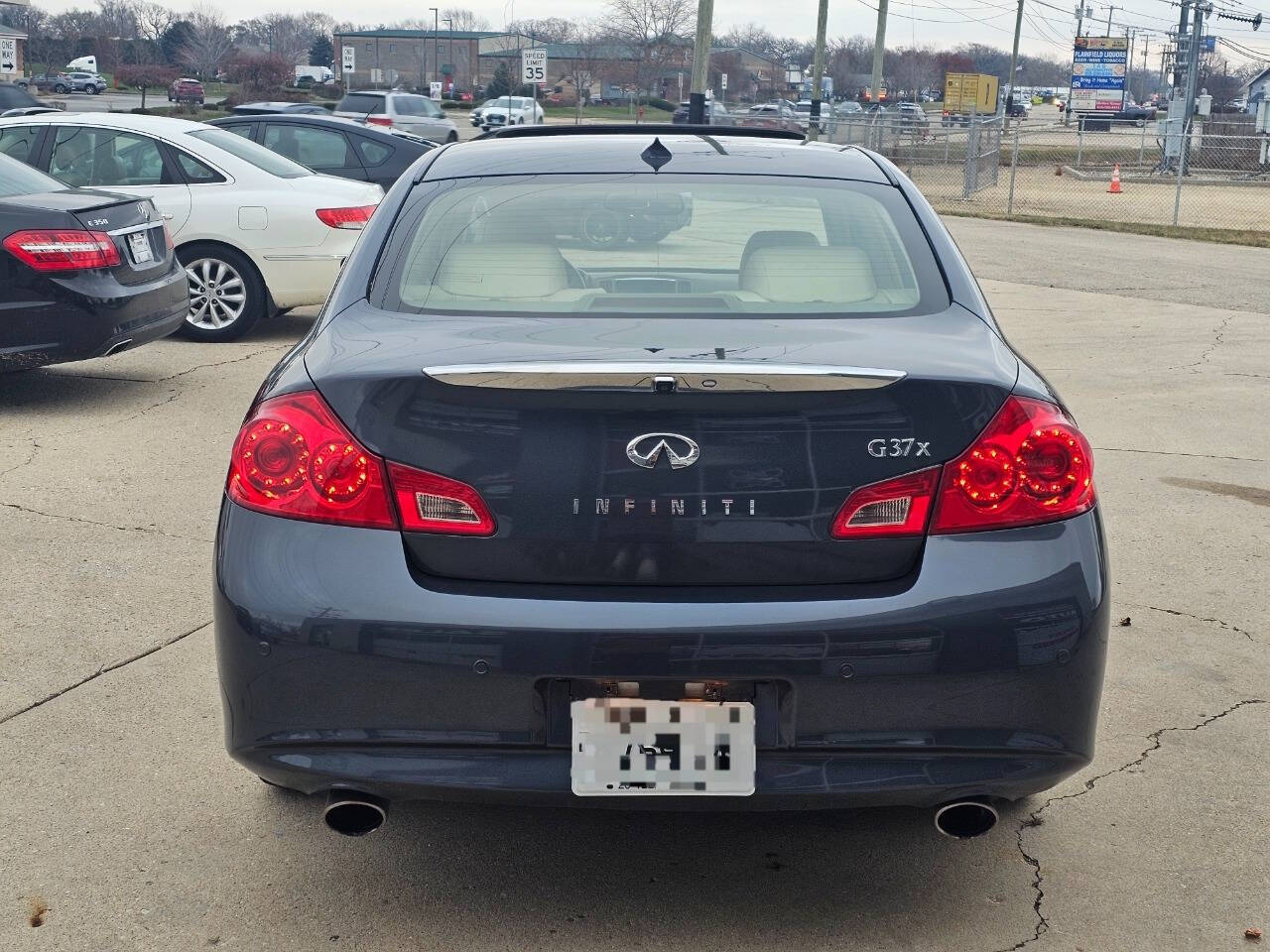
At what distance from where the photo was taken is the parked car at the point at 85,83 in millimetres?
67250

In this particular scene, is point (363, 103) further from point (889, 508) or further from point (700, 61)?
point (889, 508)

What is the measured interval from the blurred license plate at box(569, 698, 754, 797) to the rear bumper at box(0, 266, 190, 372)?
593 cm

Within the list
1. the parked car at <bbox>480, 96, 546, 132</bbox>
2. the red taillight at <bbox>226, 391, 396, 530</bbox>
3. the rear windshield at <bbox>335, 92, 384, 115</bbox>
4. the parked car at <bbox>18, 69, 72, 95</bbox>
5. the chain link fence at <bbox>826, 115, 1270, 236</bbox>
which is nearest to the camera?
the red taillight at <bbox>226, 391, 396, 530</bbox>

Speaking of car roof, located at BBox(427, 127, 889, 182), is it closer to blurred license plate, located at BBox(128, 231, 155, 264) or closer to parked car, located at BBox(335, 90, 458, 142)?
blurred license plate, located at BBox(128, 231, 155, 264)

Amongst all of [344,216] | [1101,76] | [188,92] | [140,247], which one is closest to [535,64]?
[188,92]

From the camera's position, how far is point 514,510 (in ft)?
8.64

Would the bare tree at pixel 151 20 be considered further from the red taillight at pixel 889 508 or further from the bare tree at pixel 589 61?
the red taillight at pixel 889 508

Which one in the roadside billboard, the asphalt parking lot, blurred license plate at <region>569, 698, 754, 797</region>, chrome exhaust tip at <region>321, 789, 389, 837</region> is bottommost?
the asphalt parking lot

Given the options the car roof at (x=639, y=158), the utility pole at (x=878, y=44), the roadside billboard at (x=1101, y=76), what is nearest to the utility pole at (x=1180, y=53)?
the utility pole at (x=878, y=44)

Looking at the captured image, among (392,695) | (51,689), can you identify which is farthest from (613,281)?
(51,689)

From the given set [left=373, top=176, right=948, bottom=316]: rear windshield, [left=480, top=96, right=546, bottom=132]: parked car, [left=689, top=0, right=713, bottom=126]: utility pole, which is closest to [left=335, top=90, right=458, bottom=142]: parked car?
[left=689, top=0, right=713, bottom=126]: utility pole

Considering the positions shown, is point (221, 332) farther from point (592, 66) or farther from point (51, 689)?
point (592, 66)

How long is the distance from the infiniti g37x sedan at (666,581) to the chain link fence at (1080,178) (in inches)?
724

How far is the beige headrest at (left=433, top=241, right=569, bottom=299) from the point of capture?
326cm
